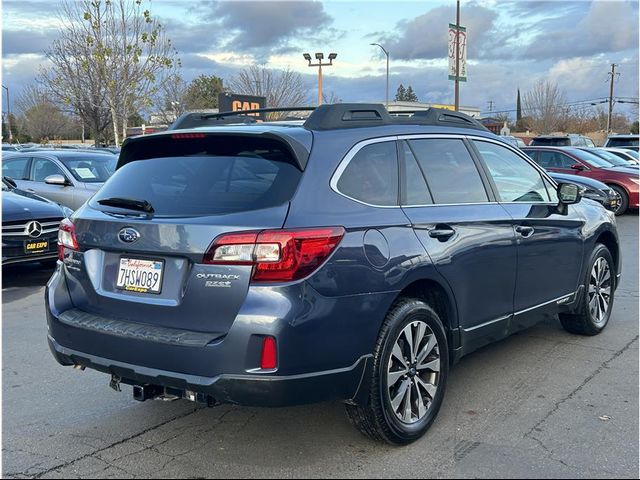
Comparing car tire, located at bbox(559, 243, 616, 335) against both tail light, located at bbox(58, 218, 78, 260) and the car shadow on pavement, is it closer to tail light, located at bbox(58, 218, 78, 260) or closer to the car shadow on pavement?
tail light, located at bbox(58, 218, 78, 260)

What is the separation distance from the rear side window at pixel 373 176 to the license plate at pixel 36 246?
592 centimetres

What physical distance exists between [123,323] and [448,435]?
196 cm

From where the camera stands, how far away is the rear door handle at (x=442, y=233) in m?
3.83

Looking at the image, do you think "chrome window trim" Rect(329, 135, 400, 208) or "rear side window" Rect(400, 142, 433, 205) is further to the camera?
"rear side window" Rect(400, 142, 433, 205)

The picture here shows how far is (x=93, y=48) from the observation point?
26672 millimetres

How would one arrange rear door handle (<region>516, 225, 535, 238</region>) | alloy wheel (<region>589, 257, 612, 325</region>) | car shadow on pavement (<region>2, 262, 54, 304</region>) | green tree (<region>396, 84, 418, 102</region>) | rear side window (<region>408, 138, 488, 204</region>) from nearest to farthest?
rear side window (<region>408, 138, 488, 204</region>)
rear door handle (<region>516, 225, 535, 238</region>)
alloy wheel (<region>589, 257, 612, 325</region>)
car shadow on pavement (<region>2, 262, 54, 304</region>)
green tree (<region>396, 84, 418, 102</region>)

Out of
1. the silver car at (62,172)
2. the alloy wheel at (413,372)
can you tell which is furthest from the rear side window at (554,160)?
the alloy wheel at (413,372)

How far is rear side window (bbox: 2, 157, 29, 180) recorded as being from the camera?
39.2 feet

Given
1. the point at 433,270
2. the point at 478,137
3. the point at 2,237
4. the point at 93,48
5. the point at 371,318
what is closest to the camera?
the point at 371,318

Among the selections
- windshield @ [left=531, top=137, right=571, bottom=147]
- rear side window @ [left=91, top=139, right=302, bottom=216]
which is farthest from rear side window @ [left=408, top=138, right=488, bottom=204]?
windshield @ [left=531, top=137, right=571, bottom=147]

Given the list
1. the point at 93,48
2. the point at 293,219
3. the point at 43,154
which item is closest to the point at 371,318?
the point at 293,219

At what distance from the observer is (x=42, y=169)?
38.4ft

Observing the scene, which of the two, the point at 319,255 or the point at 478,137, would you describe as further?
the point at 478,137

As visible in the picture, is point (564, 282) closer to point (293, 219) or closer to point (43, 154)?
point (293, 219)
